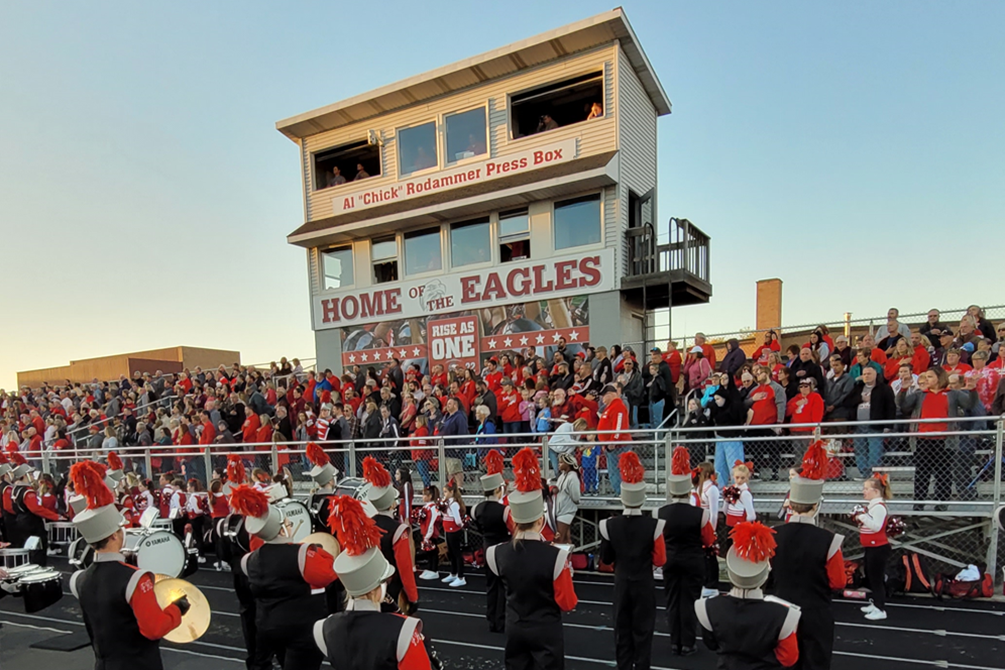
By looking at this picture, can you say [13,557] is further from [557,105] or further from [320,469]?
[557,105]

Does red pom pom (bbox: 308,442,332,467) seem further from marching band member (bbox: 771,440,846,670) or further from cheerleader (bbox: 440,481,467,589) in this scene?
marching band member (bbox: 771,440,846,670)

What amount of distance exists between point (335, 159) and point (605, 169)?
9.53 m

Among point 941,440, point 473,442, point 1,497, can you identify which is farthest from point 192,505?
point 941,440

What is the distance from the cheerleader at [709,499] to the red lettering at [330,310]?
12.9 m

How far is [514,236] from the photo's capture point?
47.9ft

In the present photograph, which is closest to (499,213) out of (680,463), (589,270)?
(589,270)

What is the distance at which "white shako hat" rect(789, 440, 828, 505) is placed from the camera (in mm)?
4023

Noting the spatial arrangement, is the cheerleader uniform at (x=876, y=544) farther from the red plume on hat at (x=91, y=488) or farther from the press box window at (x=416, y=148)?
the press box window at (x=416, y=148)

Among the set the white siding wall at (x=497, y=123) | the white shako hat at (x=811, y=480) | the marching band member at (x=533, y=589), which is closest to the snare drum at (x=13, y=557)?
the marching band member at (x=533, y=589)

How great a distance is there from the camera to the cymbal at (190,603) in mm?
3680

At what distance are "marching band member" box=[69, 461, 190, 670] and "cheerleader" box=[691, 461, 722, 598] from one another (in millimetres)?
5189

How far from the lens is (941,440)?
654cm

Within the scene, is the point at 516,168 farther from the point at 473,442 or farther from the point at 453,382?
the point at 473,442

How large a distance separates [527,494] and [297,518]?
325 cm
